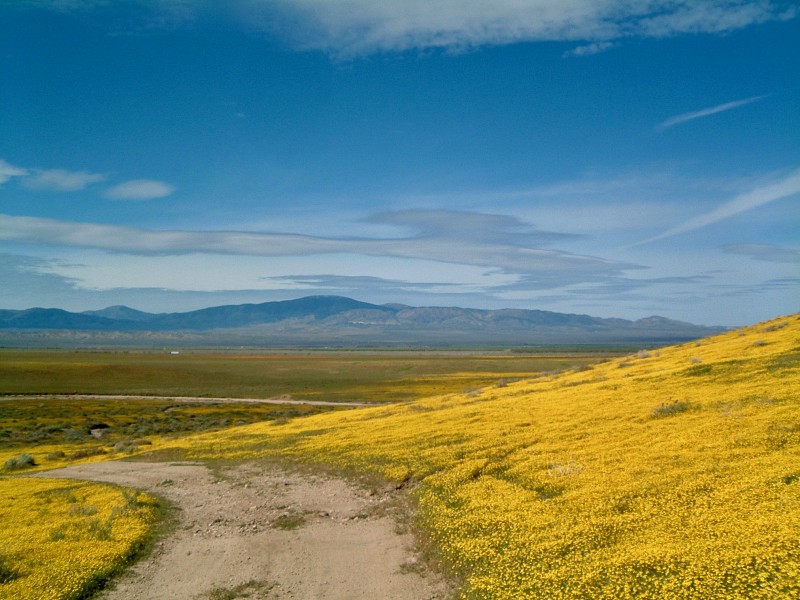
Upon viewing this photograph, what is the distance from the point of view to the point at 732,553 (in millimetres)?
11648

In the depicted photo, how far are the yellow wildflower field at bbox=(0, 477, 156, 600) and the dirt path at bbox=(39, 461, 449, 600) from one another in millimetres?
983

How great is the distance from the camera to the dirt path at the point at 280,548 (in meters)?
14.1

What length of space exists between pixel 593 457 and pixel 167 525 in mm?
16393

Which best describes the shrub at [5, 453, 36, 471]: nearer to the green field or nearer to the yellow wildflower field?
the yellow wildflower field

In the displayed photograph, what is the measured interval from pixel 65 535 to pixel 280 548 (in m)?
7.59

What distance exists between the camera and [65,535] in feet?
58.7

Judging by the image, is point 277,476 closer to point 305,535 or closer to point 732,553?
point 305,535

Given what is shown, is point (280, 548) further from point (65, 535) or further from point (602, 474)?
point (602, 474)

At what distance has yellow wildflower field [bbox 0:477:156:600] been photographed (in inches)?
571

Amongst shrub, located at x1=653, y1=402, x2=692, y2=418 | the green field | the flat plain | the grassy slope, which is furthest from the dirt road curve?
shrub, located at x1=653, y1=402, x2=692, y2=418

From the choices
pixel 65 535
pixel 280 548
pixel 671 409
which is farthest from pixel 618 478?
pixel 65 535

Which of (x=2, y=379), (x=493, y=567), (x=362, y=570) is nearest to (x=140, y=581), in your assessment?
(x=362, y=570)

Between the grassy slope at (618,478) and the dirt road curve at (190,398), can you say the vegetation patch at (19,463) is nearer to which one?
the grassy slope at (618,478)

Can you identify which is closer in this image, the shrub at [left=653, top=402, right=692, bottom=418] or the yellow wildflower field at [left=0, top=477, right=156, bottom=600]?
the yellow wildflower field at [left=0, top=477, right=156, bottom=600]
